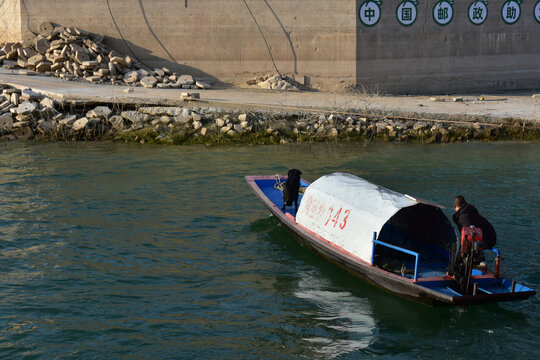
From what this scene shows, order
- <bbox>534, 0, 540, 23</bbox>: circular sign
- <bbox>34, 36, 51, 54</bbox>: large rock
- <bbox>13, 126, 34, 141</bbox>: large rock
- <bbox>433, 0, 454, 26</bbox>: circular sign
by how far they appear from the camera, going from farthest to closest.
→ <bbox>534, 0, 540, 23</bbox>: circular sign → <bbox>433, 0, 454, 26</bbox>: circular sign → <bbox>34, 36, 51, 54</bbox>: large rock → <bbox>13, 126, 34, 141</bbox>: large rock

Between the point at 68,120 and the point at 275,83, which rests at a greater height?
the point at 275,83

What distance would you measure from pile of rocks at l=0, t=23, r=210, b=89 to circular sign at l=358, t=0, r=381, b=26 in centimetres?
732

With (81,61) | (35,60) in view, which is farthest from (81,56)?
(35,60)

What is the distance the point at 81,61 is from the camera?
26.5 metres

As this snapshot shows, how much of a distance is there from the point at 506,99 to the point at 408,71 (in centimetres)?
436

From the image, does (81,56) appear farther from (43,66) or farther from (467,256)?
(467,256)

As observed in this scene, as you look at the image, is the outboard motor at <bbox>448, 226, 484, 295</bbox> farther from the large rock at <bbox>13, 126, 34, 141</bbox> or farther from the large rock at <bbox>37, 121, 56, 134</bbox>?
the large rock at <bbox>13, 126, 34, 141</bbox>

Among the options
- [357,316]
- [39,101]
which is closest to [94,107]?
[39,101]

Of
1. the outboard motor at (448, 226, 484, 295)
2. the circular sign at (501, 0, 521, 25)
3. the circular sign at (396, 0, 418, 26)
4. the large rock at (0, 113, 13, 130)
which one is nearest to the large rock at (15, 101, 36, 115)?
the large rock at (0, 113, 13, 130)

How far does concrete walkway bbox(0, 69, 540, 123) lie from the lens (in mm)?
23344

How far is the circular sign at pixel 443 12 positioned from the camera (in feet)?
94.6

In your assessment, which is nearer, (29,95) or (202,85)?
(29,95)

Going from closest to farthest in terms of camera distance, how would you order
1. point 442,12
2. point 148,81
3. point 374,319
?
1. point 374,319
2. point 148,81
3. point 442,12

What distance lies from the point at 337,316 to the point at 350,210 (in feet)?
6.62
